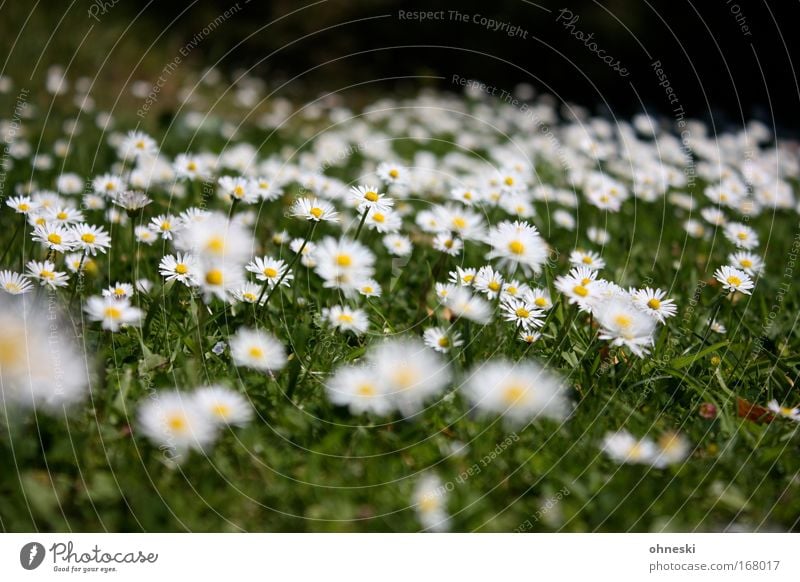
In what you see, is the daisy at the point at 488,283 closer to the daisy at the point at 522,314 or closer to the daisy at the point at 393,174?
the daisy at the point at 522,314

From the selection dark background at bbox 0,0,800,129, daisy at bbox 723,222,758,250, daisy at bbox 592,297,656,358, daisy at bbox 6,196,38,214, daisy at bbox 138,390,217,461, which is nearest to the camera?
daisy at bbox 138,390,217,461

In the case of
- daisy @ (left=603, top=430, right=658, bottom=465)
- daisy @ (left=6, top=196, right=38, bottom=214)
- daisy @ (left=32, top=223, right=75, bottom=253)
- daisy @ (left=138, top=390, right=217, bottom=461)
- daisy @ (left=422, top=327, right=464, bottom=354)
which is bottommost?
daisy @ (left=603, top=430, right=658, bottom=465)

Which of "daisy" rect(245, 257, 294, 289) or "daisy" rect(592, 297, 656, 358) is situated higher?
"daisy" rect(245, 257, 294, 289)

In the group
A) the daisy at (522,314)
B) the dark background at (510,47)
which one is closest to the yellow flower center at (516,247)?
the daisy at (522,314)

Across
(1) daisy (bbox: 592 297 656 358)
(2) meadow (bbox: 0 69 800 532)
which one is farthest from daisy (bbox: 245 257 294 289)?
(1) daisy (bbox: 592 297 656 358)

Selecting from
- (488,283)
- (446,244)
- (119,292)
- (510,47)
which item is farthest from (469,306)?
(510,47)

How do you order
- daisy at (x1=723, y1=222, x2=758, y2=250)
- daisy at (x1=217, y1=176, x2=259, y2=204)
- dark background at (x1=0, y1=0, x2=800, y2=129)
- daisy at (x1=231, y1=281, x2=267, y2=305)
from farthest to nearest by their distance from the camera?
dark background at (x1=0, y1=0, x2=800, y2=129) < daisy at (x1=723, y1=222, x2=758, y2=250) < daisy at (x1=217, y1=176, x2=259, y2=204) < daisy at (x1=231, y1=281, x2=267, y2=305)

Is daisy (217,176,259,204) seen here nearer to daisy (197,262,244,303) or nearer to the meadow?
the meadow
